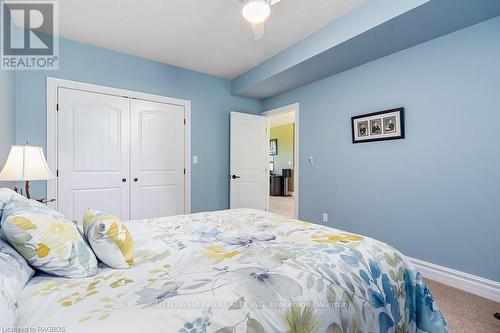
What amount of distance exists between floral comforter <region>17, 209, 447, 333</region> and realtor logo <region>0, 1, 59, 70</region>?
235cm

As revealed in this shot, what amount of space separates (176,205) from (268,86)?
228cm

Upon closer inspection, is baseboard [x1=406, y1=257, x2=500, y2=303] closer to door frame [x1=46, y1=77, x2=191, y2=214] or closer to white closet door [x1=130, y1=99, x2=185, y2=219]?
white closet door [x1=130, y1=99, x2=185, y2=219]

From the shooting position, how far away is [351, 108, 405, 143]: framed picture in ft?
8.21

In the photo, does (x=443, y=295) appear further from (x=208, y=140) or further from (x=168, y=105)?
(x=168, y=105)

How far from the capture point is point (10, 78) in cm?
230

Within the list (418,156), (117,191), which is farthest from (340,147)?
(117,191)

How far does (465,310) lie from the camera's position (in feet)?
5.76

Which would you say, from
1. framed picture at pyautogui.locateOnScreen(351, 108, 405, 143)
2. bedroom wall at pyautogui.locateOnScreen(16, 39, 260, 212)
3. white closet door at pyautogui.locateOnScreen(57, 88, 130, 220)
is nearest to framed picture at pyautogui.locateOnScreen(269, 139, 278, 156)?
bedroom wall at pyautogui.locateOnScreen(16, 39, 260, 212)

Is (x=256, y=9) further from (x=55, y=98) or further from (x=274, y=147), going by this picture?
(x=274, y=147)

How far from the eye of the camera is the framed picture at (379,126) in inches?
98.5

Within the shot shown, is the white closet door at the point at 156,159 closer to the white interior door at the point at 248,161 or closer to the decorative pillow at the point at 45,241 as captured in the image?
the white interior door at the point at 248,161

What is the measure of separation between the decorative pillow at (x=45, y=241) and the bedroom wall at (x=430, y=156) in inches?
108

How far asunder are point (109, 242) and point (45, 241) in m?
0.22

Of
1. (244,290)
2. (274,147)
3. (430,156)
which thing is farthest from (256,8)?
(274,147)
